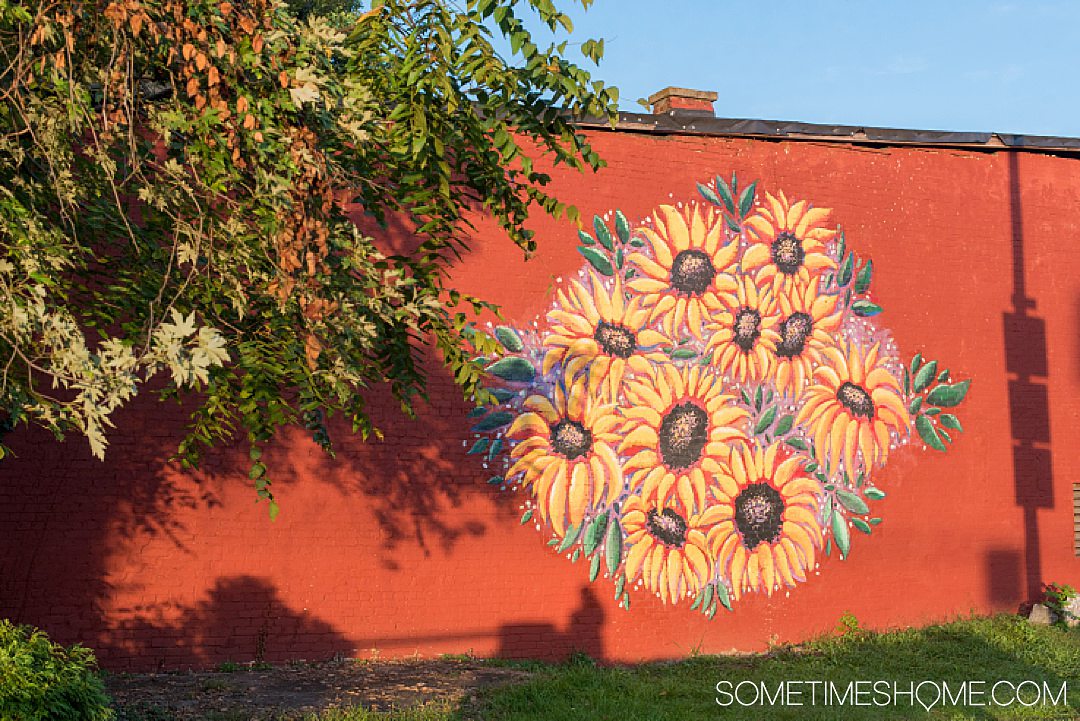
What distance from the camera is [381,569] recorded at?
9.56m

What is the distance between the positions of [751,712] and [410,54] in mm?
5734

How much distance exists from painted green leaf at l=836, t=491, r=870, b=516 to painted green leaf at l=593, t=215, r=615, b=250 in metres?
3.64

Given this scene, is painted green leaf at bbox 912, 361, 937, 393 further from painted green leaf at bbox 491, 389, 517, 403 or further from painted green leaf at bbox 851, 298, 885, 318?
painted green leaf at bbox 491, 389, 517, 403

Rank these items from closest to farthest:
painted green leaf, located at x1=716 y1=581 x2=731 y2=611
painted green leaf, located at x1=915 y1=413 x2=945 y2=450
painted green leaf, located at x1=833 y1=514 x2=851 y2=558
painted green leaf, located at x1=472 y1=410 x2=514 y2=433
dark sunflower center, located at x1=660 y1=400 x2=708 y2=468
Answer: painted green leaf, located at x1=472 y1=410 x2=514 y2=433 → dark sunflower center, located at x1=660 y1=400 x2=708 y2=468 → painted green leaf, located at x1=716 y1=581 x2=731 y2=611 → painted green leaf, located at x1=833 y1=514 x2=851 y2=558 → painted green leaf, located at x1=915 y1=413 x2=945 y2=450

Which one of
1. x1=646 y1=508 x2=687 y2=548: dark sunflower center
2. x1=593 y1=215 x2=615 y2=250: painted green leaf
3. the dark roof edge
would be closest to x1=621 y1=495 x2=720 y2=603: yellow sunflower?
x1=646 y1=508 x2=687 y2=548: dark sunflower center

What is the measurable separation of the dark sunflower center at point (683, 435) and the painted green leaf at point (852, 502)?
5.79 feet

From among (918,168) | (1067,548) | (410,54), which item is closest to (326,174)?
(410,54)

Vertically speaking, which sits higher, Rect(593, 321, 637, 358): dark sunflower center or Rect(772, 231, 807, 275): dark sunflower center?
Rect(772, 231, 807, 275): dark sunflower center

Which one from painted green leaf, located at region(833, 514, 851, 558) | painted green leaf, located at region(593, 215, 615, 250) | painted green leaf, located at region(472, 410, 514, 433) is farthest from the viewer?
painted green leaf, located at region(833, 514, 851, 558)

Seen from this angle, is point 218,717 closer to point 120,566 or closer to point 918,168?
point 120,566

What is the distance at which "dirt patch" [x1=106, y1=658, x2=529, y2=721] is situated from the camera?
7.71 meters

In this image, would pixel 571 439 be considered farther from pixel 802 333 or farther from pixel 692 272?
pixel 802 333

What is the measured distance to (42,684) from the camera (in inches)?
209

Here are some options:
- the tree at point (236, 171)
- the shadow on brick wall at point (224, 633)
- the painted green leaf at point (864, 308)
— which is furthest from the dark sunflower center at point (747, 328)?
the tree at point (236, 171)
